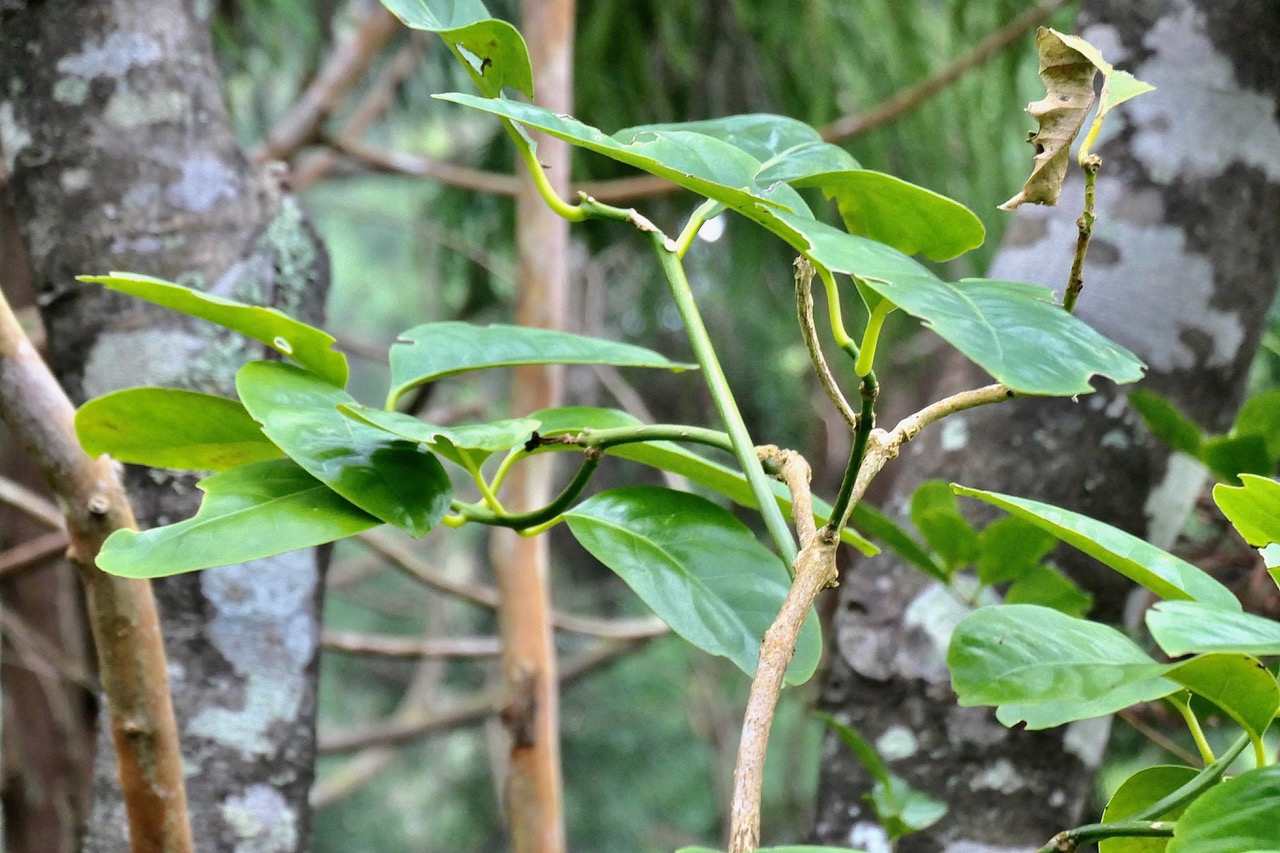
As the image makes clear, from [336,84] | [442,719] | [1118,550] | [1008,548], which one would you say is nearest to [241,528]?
[1118,550]

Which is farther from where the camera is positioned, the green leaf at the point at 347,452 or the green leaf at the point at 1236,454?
the green leaf at the point at 1236,454

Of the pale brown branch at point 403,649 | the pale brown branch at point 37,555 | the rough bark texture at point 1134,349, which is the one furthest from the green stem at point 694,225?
the pale brown branch at point 37,555

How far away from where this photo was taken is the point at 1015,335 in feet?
0.89

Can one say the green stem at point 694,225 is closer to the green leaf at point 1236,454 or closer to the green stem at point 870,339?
the green stem at point 870,339

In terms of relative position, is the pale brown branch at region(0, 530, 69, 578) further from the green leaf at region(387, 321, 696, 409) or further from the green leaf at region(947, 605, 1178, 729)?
the green leaf at region(947, 605, 1178, 729)

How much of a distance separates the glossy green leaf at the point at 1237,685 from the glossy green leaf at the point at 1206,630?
1.1 inches

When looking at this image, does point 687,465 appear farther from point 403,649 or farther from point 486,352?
point 403,649

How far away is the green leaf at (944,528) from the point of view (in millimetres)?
535

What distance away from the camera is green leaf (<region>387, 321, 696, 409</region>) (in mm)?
407

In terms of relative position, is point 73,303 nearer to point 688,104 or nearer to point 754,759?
point 754,759

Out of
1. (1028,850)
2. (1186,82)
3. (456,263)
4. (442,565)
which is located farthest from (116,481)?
(442,565)

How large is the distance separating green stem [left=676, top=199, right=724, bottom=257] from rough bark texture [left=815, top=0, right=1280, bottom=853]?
0.46 meters

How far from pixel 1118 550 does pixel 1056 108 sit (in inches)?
4.9

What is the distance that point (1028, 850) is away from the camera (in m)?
0.68
